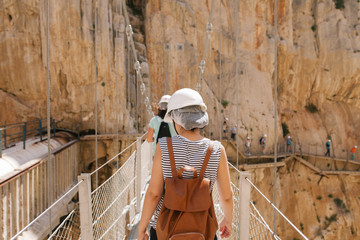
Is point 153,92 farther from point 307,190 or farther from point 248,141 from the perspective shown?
point 307,190

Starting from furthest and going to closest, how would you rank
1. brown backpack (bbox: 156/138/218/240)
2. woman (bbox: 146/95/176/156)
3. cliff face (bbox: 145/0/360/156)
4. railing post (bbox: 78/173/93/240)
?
cliff face (bbox: 145/0/360/156) < woman (bbox: 146/95/176/156) < railing post (bbox: 78/173/93/240) < brown backpack (bbox: 156/138/218/240)

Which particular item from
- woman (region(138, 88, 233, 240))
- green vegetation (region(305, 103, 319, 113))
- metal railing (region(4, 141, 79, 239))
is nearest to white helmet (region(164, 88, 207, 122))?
woman (region(138, 88, 233, 240))

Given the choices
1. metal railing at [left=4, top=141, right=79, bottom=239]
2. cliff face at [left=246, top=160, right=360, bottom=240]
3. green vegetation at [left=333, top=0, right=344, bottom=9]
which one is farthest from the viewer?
green vegetation at [left=333, top=0, right=344, bottom=9]

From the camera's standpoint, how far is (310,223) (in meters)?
9.86

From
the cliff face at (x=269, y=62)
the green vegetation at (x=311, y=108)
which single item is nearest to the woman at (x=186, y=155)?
the cliff face at (x=269, y=62)

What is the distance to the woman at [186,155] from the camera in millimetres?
858

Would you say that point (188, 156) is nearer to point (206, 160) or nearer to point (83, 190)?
Answer: point (206, 160)

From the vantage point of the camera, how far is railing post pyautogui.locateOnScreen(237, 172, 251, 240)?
1.34 m

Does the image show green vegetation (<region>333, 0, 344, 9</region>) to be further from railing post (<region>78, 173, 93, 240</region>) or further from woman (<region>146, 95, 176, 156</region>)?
railing post (<region>78, 173, 93, 240</region>)

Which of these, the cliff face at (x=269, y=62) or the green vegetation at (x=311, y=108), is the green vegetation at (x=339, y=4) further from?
the green vegetation at (x=311, y=108)

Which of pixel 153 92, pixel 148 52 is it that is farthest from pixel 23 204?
pixel 148 52

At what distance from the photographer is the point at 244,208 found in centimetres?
137

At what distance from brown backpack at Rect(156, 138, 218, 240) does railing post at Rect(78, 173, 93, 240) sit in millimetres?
580

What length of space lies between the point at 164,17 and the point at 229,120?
15.9ft
